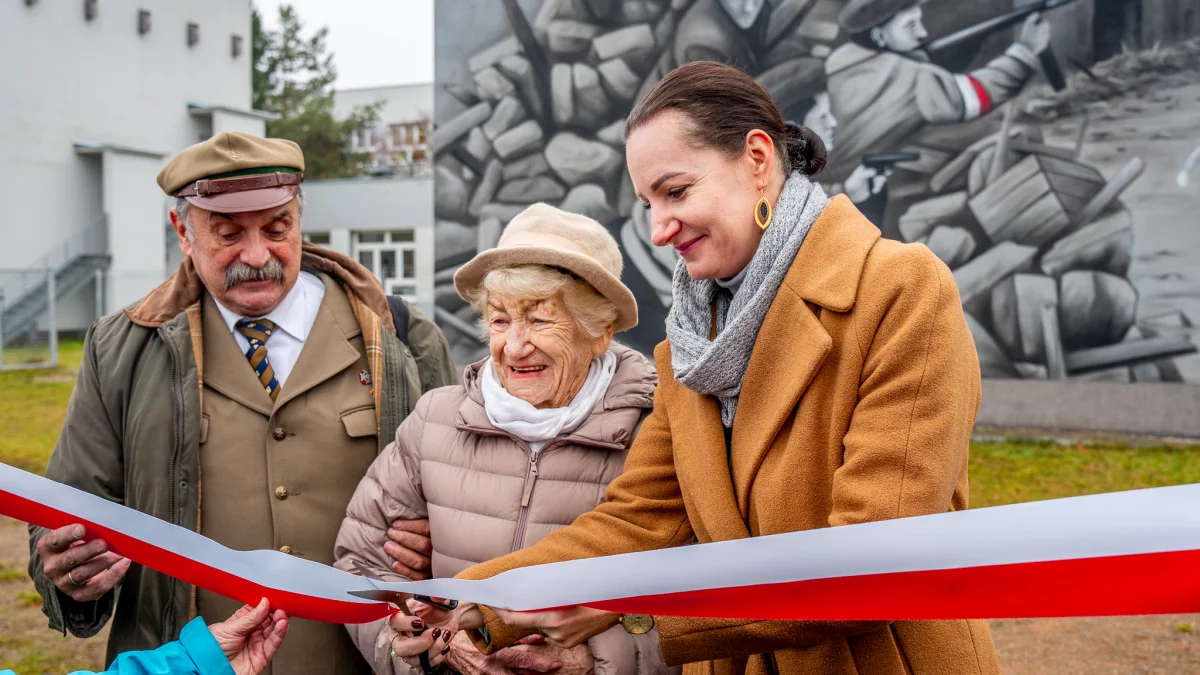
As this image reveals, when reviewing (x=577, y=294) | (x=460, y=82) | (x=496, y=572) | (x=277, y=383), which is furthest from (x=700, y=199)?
(x=460, y=82)

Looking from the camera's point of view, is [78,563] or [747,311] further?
[78,563]

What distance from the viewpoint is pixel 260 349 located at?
352 cm

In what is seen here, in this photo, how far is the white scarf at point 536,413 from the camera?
2.91m

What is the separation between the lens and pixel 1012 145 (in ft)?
46.4

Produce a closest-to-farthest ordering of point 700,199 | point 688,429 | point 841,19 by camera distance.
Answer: point 700,199 < point 688,429 < point 841,19

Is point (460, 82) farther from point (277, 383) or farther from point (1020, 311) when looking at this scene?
point (277, 383)

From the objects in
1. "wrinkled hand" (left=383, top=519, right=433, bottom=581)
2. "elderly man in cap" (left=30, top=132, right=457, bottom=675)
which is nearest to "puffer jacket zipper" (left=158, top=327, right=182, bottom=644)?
"elderly man in cap" (left=30, top=132, right=457, bottom=675)

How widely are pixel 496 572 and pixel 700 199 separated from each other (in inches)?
43.6

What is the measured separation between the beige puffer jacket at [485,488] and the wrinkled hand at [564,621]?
32 centimetres

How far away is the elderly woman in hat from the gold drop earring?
2.55ft

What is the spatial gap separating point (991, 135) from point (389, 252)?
22328mm

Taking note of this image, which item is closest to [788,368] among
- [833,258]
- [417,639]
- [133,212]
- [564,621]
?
[833,258]

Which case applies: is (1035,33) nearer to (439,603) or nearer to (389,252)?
(439,603)

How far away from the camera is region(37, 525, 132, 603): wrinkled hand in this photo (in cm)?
268
